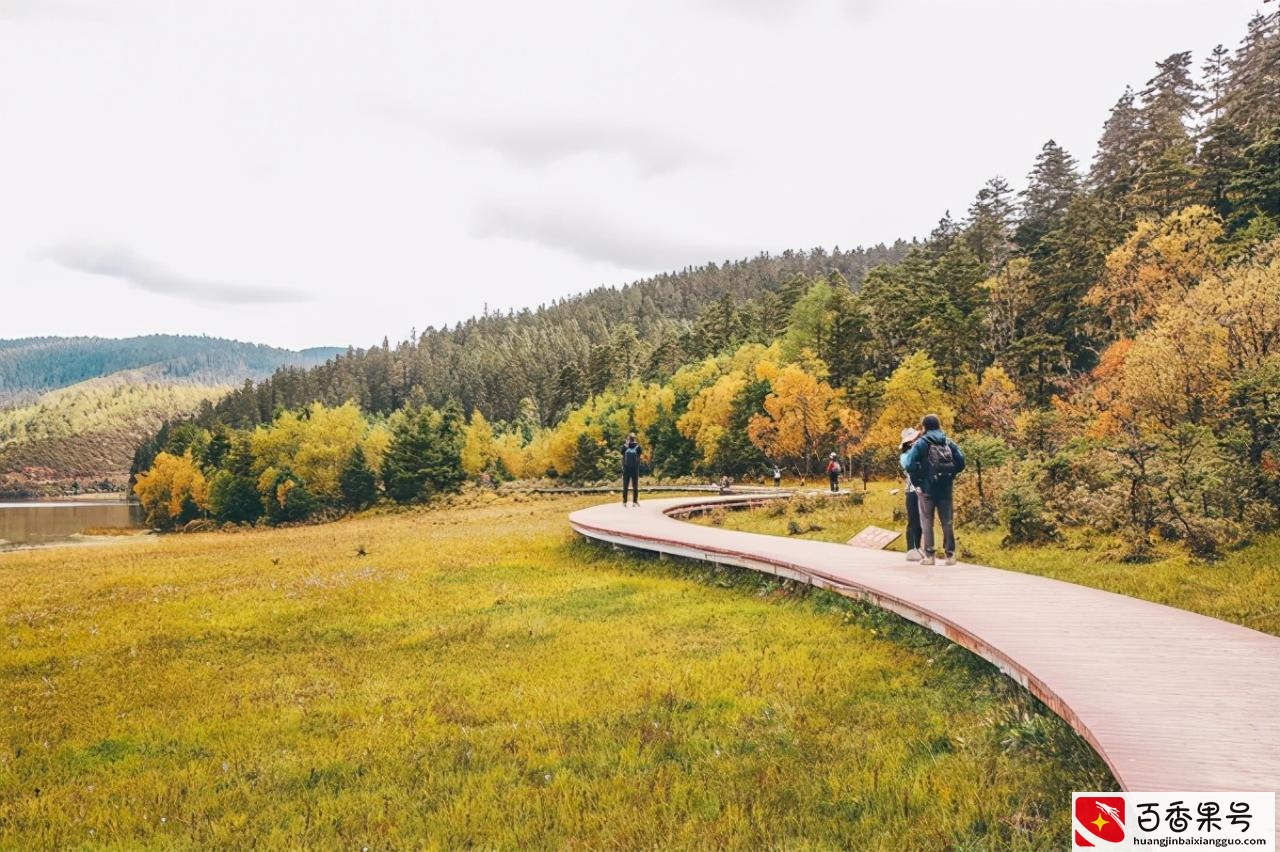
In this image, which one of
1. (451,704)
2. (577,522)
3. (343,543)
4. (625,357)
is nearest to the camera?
(451,704)

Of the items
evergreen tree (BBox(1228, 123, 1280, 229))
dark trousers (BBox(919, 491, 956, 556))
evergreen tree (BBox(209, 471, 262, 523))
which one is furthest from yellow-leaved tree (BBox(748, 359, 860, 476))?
evergreen tree (BBox(209, 471, 262, 523))

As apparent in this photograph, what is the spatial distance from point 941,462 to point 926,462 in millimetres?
282

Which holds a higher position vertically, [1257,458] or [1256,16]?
[1256,16]

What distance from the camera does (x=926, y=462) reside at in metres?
13.6

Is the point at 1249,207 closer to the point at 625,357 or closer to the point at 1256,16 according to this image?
the point at 1256,16

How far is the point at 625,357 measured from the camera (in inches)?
5148

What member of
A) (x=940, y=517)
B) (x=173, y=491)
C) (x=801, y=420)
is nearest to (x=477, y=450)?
(x=173, y=491)

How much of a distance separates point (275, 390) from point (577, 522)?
19214 centimetres

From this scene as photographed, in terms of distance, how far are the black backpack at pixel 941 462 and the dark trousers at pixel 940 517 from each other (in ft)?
1.27

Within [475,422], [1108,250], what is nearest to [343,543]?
[1108,250]

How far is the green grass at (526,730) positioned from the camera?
20.1 ft

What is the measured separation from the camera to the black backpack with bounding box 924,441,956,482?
1338 cm

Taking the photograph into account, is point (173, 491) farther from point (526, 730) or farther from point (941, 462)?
point (941, 462)

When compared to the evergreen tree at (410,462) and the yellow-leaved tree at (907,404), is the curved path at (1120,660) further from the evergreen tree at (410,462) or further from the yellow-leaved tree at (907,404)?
the evergreen tree at (410,462)
